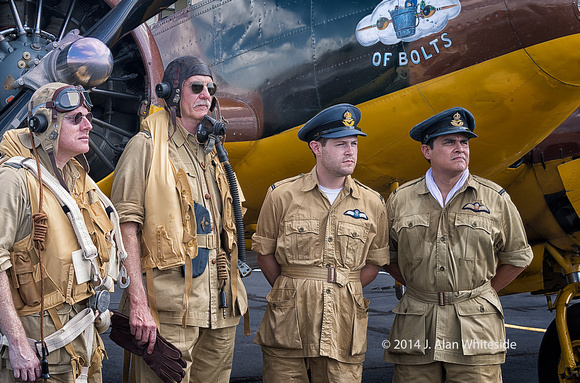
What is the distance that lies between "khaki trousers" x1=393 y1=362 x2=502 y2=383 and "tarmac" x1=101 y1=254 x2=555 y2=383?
256 cm

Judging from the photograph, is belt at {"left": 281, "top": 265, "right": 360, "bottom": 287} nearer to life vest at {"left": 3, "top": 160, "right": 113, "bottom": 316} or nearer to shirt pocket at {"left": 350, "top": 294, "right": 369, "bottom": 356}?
shirt pocket at {"left": 350, "top": 294, "right": 369, "bottom": 356}

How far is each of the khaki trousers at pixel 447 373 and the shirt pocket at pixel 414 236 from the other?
1.79 ft

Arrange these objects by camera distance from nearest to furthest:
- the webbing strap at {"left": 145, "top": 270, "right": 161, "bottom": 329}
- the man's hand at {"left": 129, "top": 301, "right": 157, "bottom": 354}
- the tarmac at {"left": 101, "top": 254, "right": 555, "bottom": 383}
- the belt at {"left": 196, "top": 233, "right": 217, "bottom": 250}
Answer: the man's hand at {"left": 129, "top": 301, "right": 157, "bottom": 354} < the webbing strap at {"left": 145, "top": 270, "right": 161, "bottom": 329} < the belt at {"left": 196, "top": 233, "right": 217, "bottom": 250} < the tarmac at {"left": 101, "top": 254, "right": 555, "bottom": 383}

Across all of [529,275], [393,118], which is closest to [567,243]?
[529,275]

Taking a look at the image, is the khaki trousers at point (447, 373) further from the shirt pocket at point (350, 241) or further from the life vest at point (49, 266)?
the life vest at point (49, 266)

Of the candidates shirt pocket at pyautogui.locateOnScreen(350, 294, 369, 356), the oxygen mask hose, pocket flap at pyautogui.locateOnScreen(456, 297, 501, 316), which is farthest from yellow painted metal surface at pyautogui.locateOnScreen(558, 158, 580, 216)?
the oxygen mask hose

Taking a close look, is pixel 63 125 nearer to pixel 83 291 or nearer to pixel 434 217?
pixel 83 291

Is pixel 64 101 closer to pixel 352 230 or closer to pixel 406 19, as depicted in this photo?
pixel 352 230

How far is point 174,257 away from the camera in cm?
293

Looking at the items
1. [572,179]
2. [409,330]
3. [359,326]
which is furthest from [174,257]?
[572,179]

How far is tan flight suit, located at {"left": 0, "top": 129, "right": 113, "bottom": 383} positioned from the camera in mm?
2420

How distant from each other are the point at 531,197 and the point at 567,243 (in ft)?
1.47

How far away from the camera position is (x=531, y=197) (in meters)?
5.14

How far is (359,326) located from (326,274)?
0.99 ft
